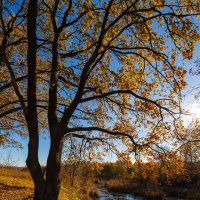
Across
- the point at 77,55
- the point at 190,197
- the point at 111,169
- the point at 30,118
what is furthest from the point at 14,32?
the point at 111,169

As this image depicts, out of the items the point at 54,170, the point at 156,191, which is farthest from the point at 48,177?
the point at 156,191

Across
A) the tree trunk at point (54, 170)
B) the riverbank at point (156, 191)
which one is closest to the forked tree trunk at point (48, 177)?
the tree trunk at point (54, 170)

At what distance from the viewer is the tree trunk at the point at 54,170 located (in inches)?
381

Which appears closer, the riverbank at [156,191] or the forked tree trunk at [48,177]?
the forked tree trunk at [48,177]

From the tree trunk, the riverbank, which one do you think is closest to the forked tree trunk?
the tree trunk

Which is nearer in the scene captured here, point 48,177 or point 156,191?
point 48,177

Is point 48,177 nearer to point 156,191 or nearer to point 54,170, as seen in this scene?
point 54,170

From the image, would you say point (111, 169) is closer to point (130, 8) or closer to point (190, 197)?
point (190, 197)

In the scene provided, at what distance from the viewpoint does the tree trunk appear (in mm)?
9688

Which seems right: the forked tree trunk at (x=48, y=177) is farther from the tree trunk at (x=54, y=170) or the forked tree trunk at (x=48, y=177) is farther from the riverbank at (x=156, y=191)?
the riverbank at (x=156, y=191)

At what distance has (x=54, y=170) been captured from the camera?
998cm

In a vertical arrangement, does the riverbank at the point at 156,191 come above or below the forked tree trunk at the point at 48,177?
below

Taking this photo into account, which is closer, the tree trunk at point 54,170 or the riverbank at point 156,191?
the tree trunk at point 54,170

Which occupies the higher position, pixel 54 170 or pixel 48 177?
pixel 54 170
